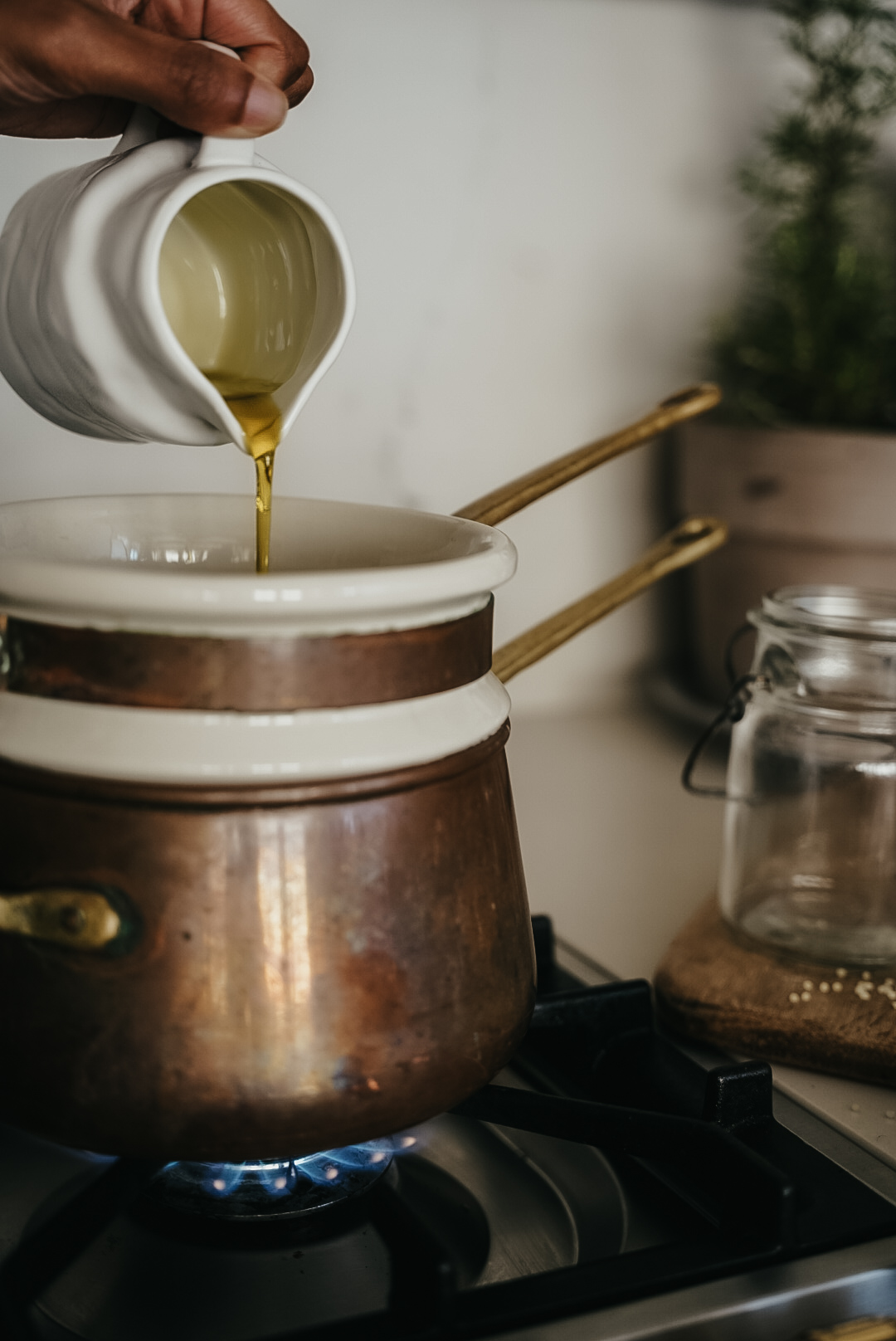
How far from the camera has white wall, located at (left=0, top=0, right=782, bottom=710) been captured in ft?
2.91

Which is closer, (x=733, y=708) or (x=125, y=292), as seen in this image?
(x=125, y=292)

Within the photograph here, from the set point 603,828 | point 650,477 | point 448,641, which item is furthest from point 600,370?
A: point 448,641

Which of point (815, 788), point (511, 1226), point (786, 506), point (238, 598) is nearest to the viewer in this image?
point (238, 598)

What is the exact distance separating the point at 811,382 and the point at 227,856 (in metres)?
0.71

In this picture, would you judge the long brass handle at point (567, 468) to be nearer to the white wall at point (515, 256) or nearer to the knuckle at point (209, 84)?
the knuckle at point (209, 84)

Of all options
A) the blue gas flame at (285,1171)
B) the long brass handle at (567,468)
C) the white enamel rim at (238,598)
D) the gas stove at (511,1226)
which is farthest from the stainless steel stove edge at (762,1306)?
the long brass handle at (567,468)

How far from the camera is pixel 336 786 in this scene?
15.2 inches

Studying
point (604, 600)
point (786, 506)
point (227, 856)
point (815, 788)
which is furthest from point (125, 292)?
point (786, 506)

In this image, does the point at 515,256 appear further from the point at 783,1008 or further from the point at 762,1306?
the point at 762,1306

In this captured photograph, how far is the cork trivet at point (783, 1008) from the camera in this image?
561 millimetres

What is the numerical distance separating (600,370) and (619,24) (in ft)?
0.83

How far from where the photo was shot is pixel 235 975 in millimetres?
380

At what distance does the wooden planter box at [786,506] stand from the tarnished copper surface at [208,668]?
1.88ft

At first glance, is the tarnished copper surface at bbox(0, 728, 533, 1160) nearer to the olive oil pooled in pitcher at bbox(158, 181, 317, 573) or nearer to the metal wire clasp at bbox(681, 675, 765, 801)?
the olive oil pooled in pitcher at bbox(158, 181, 317, 573)
